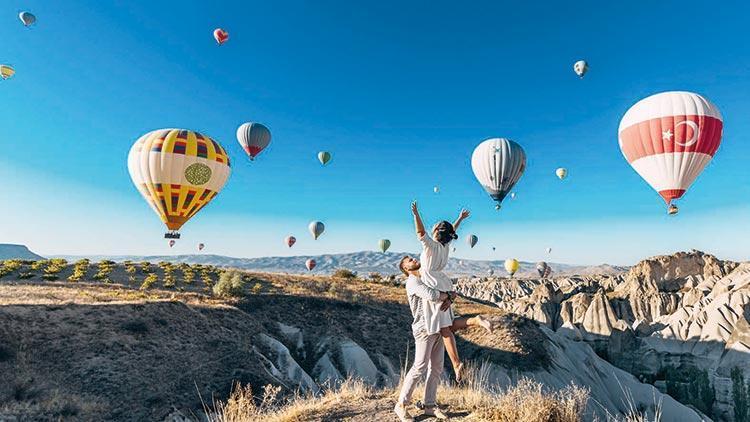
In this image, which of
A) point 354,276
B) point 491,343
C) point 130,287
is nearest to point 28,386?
point 130,287

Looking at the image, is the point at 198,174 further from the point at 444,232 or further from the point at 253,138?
the point at 444,232

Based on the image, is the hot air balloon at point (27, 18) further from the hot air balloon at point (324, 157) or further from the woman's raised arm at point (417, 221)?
the woman's raised arm at point (417, 221)

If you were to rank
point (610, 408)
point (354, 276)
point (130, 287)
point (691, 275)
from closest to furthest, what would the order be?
point (610, 408), point (130, 287), point (354, 276), point (691, 275)

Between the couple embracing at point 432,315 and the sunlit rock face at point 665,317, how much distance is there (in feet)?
155

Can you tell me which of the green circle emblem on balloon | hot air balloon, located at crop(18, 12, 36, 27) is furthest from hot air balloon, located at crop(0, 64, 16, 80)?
the green circle emblem on balloon

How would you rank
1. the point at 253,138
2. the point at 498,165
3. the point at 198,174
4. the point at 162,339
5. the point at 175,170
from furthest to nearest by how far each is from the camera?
the point at 253,138 < the point at 498,165 < the point at 198,174 < the point at 175,170 < the point at 162,339

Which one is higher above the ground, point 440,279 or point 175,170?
point 175,170

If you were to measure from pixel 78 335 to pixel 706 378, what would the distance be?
78246mm

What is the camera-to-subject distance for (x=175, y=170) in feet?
83.8

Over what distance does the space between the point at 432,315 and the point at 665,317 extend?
104 m

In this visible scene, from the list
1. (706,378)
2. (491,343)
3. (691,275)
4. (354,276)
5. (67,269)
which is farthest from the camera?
(691,275)

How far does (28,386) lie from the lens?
43.1ft

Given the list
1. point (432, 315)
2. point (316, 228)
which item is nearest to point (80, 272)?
point (316, 228)

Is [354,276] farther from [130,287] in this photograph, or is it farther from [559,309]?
[559,309]
